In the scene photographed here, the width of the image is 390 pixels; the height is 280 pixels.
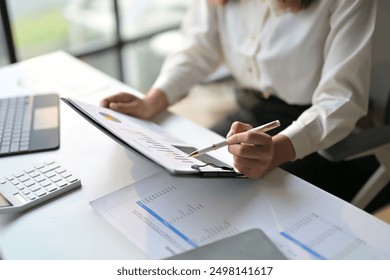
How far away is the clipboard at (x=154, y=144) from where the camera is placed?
78cm

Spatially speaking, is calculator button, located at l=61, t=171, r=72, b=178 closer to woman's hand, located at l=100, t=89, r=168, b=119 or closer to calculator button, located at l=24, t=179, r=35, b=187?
calculator button, located at l=24, t=179, r=35, b=187

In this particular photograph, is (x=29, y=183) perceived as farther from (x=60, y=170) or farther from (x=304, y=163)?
(x=304, y=163)

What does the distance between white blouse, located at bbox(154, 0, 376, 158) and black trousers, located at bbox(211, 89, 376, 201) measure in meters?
0.03

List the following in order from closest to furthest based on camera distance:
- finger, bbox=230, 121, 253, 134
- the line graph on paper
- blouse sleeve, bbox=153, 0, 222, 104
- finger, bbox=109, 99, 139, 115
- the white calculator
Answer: the line graph on paper
the white calculator
finger, bbox=230, 121, 253, 134
finger, bbox=109, 99, 139, 115
blouse sleeve, bbox=153, 0, 222, 104

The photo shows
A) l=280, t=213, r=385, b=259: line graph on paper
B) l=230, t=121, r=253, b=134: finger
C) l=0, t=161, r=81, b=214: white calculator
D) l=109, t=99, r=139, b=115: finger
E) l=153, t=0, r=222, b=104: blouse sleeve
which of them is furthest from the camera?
l=153, t=0, r=222, b=104: blouse sleeve

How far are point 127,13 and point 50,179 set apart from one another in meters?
1.47

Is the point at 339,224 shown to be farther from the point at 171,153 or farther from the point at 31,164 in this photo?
the point at 31,164

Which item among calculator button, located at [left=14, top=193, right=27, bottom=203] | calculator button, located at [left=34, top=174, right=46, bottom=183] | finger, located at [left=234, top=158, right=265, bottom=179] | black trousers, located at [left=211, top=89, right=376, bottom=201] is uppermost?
finger, located at [left=234, top=158, right=265, bottom=179]

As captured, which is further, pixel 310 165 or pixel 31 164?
pixel 310 165

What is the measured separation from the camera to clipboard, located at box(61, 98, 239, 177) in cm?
78

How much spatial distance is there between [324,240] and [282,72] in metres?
0.55

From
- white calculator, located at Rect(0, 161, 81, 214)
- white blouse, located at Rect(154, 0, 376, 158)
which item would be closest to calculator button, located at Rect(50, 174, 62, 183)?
white calculator, located at Rect(0, 161, 81, 214)
